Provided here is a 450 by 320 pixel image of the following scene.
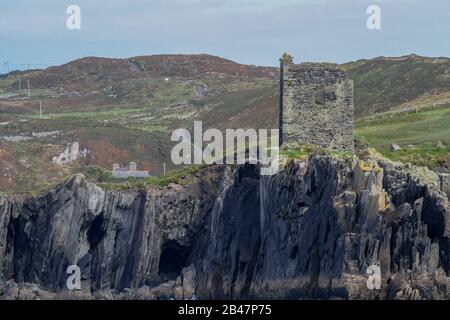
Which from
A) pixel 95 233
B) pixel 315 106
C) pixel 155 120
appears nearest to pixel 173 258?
pixel 95 233

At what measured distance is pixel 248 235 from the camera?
75.4m

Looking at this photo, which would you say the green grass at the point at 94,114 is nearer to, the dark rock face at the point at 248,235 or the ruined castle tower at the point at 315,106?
the dark rock face at the point at 248,235

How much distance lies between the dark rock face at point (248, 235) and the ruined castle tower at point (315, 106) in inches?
112

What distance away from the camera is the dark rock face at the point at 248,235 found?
6206 centimetres

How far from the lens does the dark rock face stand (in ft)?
204

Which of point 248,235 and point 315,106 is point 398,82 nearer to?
point 315,106

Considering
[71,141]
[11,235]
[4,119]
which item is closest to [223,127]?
[71,141]

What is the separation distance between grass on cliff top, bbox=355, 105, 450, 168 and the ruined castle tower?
6.92ft

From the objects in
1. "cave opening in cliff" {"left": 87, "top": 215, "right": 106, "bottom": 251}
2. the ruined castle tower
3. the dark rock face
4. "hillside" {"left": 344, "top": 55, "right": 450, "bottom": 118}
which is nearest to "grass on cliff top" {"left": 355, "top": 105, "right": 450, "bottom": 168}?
the ruined castle tower

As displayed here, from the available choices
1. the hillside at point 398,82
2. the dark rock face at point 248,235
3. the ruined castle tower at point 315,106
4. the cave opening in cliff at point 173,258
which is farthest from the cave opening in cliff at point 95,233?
the hillside at point 398,82

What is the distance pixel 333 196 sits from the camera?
217 ft

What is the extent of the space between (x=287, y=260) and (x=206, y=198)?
15929mm

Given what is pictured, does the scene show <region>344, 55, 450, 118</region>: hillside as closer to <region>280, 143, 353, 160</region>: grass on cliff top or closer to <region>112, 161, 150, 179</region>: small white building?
<region>112, 161, 150, 179</region>: small white building

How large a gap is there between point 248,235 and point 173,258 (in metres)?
7.98
